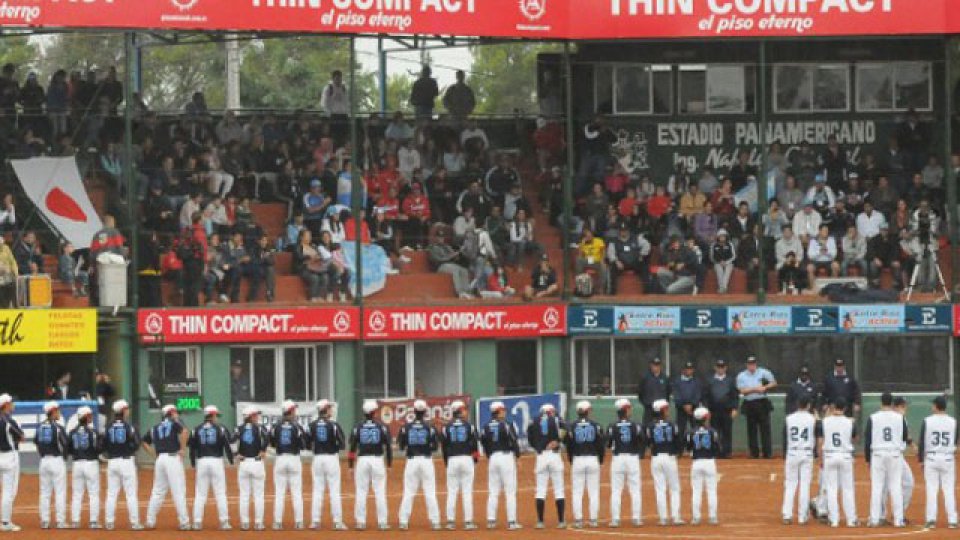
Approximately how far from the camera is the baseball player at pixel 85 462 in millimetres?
33281

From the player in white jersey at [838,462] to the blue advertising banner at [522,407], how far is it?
37.8 ft

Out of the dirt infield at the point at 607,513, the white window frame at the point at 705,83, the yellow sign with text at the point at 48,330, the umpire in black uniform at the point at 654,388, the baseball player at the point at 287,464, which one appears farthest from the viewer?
the white window frame at the point at 705,83

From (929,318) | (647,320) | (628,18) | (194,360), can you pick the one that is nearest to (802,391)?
(929,318)

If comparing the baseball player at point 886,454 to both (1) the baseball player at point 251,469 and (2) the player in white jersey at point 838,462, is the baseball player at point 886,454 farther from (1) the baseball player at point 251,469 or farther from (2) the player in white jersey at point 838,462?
(1) the baseball player at point 251,469

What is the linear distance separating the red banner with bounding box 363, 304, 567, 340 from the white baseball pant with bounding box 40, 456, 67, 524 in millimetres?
10350

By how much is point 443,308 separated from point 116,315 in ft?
19.6

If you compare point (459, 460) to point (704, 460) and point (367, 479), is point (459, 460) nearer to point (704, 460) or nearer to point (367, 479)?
point (367, 479)

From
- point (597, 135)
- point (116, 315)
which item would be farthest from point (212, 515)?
point (597, 135)

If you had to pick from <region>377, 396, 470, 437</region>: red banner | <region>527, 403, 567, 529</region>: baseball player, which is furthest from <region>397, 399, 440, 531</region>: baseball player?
<region>377, 396, 470, 437</region>: red banner

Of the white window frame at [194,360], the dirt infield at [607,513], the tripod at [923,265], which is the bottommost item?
the dirt infield at [607,513]

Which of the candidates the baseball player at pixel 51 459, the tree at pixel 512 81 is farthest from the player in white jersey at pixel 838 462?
the tree at pixel 512 81

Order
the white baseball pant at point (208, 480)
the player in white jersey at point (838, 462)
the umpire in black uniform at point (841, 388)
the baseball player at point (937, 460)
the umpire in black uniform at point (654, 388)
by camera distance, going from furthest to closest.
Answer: the umpire in black uniform at point (654, 388)
the umpire in black uniform at point (841, 388)
the white baseball pant at point (208, 480)
the player in white jersey at point (838, 462)
the baseball player at point (937, 460)

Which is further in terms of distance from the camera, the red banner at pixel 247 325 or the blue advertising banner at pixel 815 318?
the blue advertising banner at pixel 815 318

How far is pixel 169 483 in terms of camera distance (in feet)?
109
